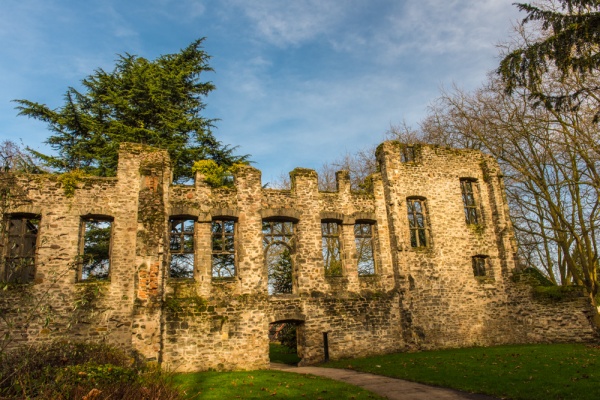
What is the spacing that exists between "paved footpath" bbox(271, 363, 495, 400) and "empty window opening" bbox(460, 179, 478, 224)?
1054cm

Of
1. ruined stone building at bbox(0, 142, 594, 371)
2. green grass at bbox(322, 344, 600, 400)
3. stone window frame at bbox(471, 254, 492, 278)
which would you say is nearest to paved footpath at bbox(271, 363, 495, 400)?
green grass at bbox(322, 344, 600, 400)

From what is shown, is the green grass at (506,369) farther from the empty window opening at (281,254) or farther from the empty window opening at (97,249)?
the empty window opening at (97,249)

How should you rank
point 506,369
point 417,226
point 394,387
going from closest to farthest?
point 394,387 < point 506,369 < point 417,226

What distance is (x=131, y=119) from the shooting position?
2088cm

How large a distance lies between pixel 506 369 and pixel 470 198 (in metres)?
10.6

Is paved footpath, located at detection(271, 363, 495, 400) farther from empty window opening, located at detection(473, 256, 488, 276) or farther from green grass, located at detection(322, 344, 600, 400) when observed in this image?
empty window opening, located at detection(473, 256, 488, 276)

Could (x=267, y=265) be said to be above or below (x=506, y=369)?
above

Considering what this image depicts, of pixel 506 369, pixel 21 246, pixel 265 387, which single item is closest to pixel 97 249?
pixel 21 246

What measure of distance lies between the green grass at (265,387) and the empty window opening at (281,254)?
172 inches

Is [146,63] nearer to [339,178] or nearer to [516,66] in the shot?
[339,178]

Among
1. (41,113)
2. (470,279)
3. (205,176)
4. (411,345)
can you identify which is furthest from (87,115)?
(470,279)

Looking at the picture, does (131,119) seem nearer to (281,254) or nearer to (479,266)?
(281,254)

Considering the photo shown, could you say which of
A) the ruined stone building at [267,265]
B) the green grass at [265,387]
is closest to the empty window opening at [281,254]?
the ruined stone building at [267,265]

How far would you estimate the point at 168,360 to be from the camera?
46.3 feet
